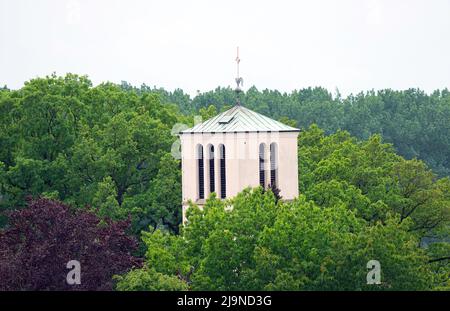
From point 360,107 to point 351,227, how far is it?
11931cm

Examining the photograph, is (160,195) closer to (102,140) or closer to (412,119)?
(102,140)

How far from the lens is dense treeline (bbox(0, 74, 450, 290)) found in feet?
230

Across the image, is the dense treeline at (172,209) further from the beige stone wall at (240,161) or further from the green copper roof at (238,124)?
the green copper roof at (238,124)

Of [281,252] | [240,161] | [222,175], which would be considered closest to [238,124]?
[240,161]

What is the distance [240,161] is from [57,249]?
53.9 feet

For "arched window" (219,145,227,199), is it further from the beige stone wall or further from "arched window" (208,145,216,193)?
"arched window" (208,145,216,193)

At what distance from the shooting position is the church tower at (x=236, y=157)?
84500 mm

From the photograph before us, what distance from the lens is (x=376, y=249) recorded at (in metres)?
70.9

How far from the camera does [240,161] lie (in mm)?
84312

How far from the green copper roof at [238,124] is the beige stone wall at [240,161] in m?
0.23

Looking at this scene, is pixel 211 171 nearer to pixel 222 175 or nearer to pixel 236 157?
pixel 222 175

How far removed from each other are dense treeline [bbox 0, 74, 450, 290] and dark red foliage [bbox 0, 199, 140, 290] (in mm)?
74

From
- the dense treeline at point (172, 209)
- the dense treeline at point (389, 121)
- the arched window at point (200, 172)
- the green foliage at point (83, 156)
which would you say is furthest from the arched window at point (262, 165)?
the dense treeline at point (389, 121)
